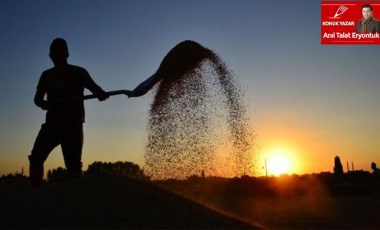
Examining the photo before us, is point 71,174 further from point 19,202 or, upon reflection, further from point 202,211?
point 202,211

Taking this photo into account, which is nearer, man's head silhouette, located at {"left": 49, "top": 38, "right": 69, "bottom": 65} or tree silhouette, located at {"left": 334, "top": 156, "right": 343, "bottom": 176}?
man's head silhouette, located at {"left": 49, "top": 38, "right": 69, "bottom": 65}

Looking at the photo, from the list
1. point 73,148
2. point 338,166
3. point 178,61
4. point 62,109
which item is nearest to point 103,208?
point 73,148

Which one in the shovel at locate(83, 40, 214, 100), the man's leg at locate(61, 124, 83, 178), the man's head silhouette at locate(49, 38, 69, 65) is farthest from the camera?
the shovel at locate(83, 40, 214, 100)

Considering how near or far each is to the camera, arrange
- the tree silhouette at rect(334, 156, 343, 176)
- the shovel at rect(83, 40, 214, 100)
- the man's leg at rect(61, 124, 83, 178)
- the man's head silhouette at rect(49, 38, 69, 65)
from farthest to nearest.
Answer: the tree silhouette at rect(334, 156, 343, 176) → the shovel at rect(83, 40, 214, 100) → the man's head silhouette at rect(49, 38, 69, 65) → the man's leg at rect(61, 124, 83, 178)

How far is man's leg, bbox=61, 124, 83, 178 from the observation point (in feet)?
19.3

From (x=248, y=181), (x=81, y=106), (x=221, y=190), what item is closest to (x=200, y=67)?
(x=81, y=106)

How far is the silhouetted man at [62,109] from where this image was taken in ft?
19.0

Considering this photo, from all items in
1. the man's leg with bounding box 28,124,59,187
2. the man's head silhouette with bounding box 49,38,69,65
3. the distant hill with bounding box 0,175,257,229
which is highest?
the man's head silhouette with bounding box 49,38,69,65

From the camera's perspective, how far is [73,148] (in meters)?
5.91

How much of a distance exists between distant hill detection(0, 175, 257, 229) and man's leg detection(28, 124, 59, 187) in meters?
0.45

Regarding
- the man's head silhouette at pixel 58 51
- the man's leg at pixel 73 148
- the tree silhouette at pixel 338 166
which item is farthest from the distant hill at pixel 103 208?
the tree silhouette at pixel 338 166

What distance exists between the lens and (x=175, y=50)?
6.87 m

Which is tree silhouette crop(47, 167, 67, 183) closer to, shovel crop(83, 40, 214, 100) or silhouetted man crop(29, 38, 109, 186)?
silhouetted man crop(29, 38, 109, 186)

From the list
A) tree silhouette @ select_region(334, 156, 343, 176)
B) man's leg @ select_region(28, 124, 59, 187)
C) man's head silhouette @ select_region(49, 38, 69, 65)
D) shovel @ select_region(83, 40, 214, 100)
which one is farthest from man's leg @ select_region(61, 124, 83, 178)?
tree silhouette @ select_region(334, 156, 343, 176)
